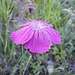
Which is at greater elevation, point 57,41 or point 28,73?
point 57,41

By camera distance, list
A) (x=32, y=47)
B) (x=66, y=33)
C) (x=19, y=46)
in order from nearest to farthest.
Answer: (x=32, y=47), (x=19, y=46), (x=66, y=33)

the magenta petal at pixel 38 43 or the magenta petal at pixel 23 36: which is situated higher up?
the magenta petal at pixel 23 36

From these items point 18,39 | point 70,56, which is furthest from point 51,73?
point 18,39

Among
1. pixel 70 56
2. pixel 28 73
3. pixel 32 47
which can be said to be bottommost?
pixel 28 73

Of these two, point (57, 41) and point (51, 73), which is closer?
point (57, 41)

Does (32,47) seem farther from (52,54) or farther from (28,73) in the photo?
(52,54)

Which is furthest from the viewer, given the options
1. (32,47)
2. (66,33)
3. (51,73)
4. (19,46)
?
(66,33)
